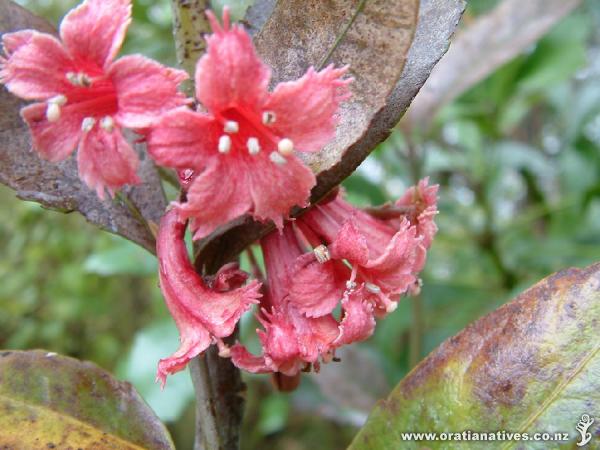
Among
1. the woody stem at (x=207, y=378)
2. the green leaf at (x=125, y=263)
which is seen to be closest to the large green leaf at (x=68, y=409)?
the woody stem at (x=207, y=378)

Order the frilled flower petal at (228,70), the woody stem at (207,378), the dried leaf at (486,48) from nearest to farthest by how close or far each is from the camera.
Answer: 1. the frilled flower petal at (228,70)
2. the woody stem at (207,378)
3. the dried leaf at (486,48)

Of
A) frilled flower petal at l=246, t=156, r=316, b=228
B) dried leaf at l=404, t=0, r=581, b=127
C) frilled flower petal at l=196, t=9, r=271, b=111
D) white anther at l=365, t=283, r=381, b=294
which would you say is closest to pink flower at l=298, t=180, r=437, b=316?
white anther at l=365, t=283, r=381, b=294

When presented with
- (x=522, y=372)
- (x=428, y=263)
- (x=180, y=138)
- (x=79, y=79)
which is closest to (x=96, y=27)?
(x=79, y=79)

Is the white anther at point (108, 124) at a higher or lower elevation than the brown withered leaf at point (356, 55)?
lower

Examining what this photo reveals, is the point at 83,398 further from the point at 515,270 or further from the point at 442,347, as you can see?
the point at 515,270

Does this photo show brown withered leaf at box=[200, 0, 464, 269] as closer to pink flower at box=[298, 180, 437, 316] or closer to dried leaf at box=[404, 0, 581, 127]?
pink flower at box=[298, 180, 437, 316]

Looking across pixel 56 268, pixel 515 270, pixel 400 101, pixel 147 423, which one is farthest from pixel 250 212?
pixel 56 268

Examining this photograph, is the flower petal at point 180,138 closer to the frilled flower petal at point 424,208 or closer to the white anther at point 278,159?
the white anther at point 278,159
